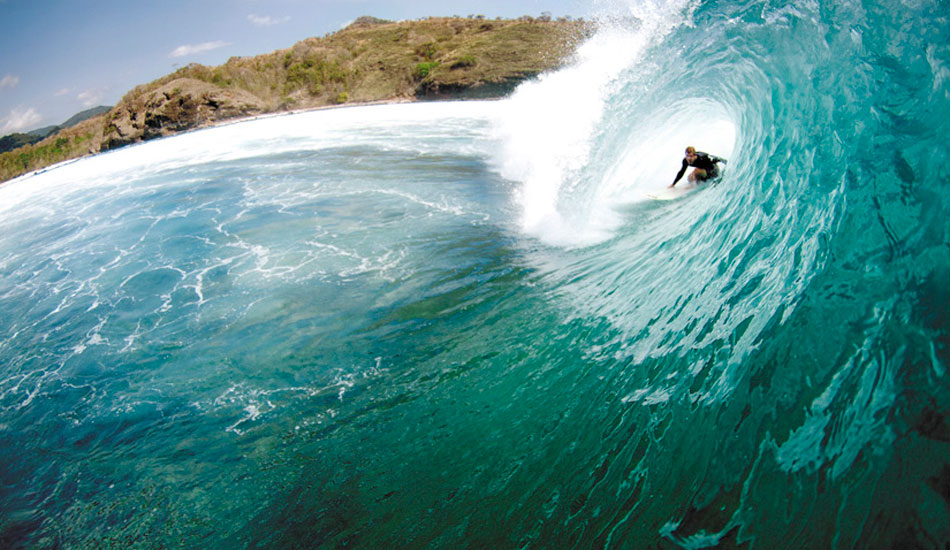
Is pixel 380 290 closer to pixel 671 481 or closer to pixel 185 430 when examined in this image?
pixel 185 430

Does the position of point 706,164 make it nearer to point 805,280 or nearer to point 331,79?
point 805,280

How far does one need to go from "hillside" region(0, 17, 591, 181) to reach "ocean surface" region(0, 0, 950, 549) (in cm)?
4465

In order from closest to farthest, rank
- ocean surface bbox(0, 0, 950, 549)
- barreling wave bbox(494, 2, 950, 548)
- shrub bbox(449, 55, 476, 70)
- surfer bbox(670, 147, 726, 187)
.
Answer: barreling wave bbox(494, 2, 950, 548) < ocean surface bbox(0, 0, 950, 549) < surfer bbox(670, 147, 726, 187) < shrub bbox(449, 55, 476, 70)

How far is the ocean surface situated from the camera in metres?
3.03

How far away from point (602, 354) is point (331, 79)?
75.6 m

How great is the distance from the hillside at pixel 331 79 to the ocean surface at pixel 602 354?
44.6 meters

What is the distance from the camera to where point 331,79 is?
6925cm

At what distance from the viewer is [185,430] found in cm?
546

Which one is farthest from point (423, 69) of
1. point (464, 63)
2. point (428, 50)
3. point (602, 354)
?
point (602, 354)

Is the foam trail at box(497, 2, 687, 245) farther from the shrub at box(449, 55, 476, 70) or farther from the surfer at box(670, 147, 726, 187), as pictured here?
the shrub at box(449, 55, 476, 70)

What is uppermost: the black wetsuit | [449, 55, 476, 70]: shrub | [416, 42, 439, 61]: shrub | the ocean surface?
[416, 42, 439, 61]: shrub

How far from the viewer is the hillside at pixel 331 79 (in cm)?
5522

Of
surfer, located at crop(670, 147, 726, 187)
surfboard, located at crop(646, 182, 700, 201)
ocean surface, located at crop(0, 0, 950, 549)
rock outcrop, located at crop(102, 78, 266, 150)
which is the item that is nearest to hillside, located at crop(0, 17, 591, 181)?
rock outcrop, located at crop(102, 78, 266, 150)

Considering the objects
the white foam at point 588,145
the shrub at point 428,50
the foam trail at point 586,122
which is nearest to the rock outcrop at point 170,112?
the shrub at point 428,50
